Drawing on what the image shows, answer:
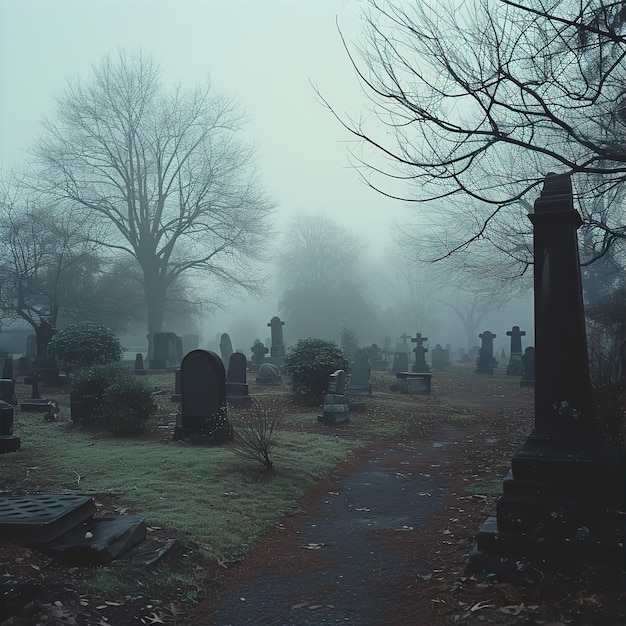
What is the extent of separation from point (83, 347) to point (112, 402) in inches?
364

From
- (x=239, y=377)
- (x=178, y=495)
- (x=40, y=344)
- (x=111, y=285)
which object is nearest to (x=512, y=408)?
(x=239, y=377)

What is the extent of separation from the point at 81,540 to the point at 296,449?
543 cm

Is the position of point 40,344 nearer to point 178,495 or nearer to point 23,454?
point 23,454

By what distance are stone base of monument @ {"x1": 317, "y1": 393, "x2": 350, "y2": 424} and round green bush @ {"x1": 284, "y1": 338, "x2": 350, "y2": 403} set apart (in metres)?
2.23

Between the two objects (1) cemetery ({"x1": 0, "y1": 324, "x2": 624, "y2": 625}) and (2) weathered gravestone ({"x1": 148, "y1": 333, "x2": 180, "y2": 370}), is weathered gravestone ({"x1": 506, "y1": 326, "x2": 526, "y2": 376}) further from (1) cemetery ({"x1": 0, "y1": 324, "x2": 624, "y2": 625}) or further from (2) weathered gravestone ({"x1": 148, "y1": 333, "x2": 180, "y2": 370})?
(2) weathered gravestone ({"x1": 148, "y1": 333, "x2": 180, "y2": 370})

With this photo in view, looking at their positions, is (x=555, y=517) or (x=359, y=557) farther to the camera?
(x=359, y=557)

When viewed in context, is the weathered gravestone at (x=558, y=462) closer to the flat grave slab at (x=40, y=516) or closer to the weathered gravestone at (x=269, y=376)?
the flat grave slab at (x=40, y=516)

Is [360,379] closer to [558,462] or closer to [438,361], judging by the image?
[558,462]

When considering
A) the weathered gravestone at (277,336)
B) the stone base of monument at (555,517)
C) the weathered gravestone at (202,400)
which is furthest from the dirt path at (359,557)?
the weathered gravestone at (277,336)

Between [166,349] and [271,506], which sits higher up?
[166,349]

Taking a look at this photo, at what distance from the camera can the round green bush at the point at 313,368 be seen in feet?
52.7

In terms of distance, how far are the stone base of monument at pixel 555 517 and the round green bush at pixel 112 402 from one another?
7.95 meters

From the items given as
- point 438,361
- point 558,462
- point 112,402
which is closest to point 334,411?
point 112,402

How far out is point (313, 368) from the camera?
52.5ft
